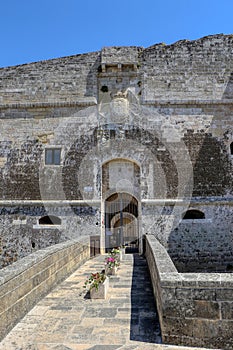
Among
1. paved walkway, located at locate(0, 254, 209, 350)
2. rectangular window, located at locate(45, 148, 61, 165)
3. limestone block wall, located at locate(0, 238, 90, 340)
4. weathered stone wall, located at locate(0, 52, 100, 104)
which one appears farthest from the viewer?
weathered stone wall, located at locate(0, 52, 100, 104)

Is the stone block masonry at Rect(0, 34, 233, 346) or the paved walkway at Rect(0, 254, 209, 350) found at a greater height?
the stone block masonry at Rect(0, 34, 233, 346)

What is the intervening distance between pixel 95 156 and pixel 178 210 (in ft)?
12.2

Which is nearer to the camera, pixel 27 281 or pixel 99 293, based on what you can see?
pixel 27 281

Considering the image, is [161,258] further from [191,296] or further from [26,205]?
[26,205]

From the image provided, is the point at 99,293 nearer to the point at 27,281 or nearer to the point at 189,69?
the point at 27,281

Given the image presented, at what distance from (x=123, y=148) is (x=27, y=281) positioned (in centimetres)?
759

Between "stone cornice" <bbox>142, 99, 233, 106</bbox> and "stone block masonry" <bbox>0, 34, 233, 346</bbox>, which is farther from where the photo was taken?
"stone cornice" <bbox>142, 99, 233, 106</bbox>

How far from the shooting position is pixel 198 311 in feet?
10.1

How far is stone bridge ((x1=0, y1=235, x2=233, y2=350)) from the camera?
3078 millimetres

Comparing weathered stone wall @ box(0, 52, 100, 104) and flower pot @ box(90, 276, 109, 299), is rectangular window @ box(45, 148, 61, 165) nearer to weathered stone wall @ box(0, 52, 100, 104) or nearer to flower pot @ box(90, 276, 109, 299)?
weathered stone wall @ box(0, 52, 100, 104)

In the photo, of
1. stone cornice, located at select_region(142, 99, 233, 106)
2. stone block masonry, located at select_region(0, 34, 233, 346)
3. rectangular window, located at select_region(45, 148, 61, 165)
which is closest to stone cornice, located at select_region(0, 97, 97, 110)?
stone block masonry, located at select_region(0, 34, 233, 346)

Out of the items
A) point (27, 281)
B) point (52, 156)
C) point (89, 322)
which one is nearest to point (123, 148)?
point (52, 156)

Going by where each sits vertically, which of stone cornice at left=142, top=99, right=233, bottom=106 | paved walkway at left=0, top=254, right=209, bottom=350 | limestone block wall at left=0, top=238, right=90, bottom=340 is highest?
stone cornice at left=142, top=99, right=233, bottom=106

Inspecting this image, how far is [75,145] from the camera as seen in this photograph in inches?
448
